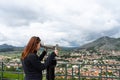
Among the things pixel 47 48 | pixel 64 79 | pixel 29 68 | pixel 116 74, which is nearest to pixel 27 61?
pixel 29 68

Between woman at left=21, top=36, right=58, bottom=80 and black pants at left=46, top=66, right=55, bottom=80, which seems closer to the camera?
woman at left=21, top=36, right=58, bottom=80

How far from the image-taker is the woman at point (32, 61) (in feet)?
17.0

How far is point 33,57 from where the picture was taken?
17.2 ft

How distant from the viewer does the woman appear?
5.20m

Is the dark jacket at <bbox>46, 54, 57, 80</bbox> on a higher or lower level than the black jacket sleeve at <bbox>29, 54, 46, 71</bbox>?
lower

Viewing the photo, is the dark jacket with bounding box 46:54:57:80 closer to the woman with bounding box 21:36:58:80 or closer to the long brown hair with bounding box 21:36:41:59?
the woman with bounding box 21:36:58:80

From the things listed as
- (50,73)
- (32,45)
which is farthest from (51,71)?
(32,45)

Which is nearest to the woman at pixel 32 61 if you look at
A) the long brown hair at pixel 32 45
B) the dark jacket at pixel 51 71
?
the long brown hair at pixel 32 45

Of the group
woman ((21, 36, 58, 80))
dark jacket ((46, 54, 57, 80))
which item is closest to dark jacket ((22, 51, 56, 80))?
woman ((21, 36, 58, 80))

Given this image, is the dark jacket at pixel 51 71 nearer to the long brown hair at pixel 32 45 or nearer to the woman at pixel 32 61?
the woman at pixel 32 61

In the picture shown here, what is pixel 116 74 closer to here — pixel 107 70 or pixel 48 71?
pixel 107 70

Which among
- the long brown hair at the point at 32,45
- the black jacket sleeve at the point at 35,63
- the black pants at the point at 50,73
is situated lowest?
the black pants at the point at 50,73

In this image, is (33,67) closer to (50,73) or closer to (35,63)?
(35,63)

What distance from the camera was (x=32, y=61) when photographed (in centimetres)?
527
